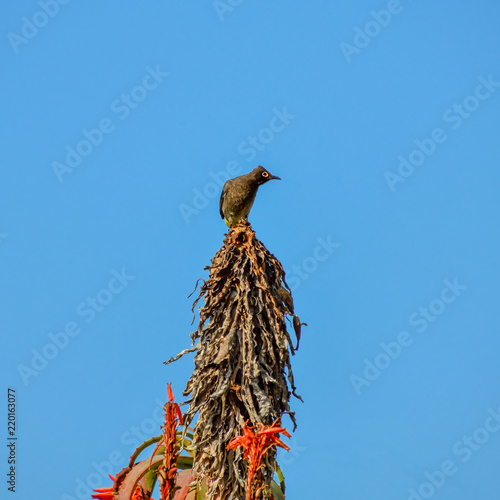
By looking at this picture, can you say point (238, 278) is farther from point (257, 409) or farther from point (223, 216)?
point (223, 216)

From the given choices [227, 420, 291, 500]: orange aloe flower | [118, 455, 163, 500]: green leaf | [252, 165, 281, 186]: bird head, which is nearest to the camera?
[227, 420, 291, 500]: orange aloe flower

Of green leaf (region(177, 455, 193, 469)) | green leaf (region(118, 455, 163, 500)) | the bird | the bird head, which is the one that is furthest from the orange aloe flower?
the bird head

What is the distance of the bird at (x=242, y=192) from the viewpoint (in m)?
14.4

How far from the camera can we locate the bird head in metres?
14.2

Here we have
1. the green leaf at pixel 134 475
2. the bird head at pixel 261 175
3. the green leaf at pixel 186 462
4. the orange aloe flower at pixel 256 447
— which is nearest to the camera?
the orange aloe flower at pixel 256 447

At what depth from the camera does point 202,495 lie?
21.2 feet

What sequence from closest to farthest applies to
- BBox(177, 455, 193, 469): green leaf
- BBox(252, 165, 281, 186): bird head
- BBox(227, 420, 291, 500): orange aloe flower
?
BBox(227, 420, 291, 500): orange aloe flower < BBox(177, 455, 193, 469): green leaf < BBox(252, 165, 281, 186): bird head

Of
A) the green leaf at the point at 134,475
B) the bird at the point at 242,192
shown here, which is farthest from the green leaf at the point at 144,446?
the bird at the point at 242,192

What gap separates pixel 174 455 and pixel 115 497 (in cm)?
302

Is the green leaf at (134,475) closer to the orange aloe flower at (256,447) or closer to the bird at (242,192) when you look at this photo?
the orange aloe flower at (256,447)

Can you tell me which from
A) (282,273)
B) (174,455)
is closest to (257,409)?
(282,273)

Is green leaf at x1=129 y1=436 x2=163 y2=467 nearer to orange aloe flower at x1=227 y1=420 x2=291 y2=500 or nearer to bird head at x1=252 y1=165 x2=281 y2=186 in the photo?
orange aloe flower at x1=227 y1=420 x2=291 y2=500

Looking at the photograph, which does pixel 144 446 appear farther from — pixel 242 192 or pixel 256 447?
pixel 242 192

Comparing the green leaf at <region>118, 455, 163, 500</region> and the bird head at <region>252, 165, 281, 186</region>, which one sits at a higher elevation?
the bird head at <region>252, 165, 281, 186</region>
